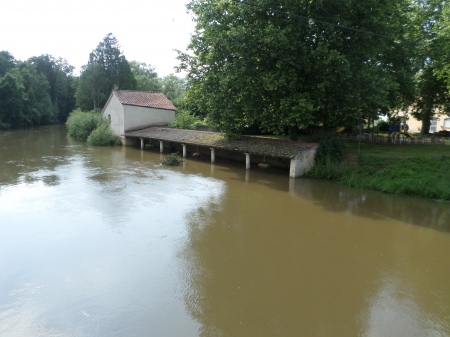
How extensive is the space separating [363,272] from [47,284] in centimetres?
686

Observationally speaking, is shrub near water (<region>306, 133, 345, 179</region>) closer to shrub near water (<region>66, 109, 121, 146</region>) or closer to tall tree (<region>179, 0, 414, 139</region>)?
tall tree (<region>179, 0, 414, 139</region>)

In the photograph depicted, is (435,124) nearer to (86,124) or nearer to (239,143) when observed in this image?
(239,143)

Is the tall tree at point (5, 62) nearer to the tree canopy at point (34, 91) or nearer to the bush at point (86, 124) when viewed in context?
the tree canopy at point (34, 91)

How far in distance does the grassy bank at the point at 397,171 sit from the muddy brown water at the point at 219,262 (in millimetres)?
677

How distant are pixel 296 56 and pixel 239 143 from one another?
21.0ft

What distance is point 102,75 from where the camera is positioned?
162ft

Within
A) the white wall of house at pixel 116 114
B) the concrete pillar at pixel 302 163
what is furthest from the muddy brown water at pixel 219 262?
the white wall of house at pixel 116 114

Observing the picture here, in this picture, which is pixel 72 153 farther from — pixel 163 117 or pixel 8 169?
pixel 163 117

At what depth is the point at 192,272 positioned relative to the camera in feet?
23.8

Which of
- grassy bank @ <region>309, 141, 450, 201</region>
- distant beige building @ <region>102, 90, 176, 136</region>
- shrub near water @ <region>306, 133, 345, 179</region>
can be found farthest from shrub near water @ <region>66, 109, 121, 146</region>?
grassy bank @ <region>309, 141, 450, 201</region>

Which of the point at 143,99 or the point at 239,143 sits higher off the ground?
the point at 143,99

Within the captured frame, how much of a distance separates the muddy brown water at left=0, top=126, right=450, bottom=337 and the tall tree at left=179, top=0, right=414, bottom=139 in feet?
15.6

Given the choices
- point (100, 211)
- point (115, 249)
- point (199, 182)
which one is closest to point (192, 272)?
point (115, 249)

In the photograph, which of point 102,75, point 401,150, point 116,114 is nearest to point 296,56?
point 401,150
